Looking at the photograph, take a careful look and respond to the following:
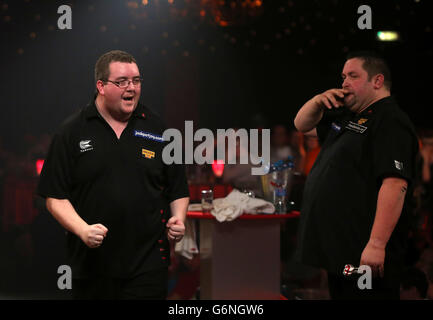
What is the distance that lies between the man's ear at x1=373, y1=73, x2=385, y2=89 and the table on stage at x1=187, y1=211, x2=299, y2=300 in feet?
5.03

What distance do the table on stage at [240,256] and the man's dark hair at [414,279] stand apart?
1.02m

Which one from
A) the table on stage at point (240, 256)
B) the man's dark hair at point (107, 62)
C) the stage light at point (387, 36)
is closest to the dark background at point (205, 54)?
the stage light at point (387, 36)

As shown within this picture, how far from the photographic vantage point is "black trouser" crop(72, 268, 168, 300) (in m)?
2.53

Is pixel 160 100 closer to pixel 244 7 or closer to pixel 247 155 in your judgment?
pixel 244 7

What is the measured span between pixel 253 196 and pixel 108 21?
265 centimetres

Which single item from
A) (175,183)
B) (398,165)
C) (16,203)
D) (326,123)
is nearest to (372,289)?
(398,165)

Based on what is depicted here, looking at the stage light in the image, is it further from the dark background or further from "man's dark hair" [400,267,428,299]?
"man's dark hair" [400,267,428,299]

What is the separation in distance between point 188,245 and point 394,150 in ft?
6.11

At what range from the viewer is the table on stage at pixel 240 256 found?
13.3 feet

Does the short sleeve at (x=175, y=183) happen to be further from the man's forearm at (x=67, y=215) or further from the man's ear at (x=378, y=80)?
the man's ear at (x=378, y=80)

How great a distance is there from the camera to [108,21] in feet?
18.8

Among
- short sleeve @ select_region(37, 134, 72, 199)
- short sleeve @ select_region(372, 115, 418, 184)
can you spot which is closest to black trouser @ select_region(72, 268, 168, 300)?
short sleeve @ select_region(37, 134, 72, 199)

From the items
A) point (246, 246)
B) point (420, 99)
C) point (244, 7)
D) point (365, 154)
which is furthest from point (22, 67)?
point (420, 99)

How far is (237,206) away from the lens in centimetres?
399
